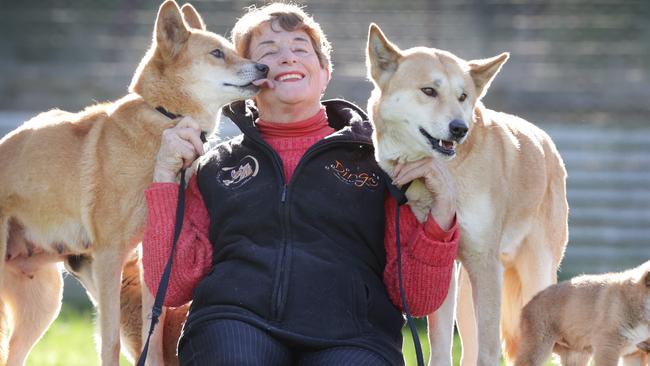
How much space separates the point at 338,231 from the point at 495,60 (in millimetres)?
876

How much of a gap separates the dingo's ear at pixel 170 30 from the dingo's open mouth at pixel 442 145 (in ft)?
3.67

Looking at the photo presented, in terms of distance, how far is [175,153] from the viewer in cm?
384

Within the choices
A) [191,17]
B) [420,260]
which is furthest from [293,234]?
[191,17]

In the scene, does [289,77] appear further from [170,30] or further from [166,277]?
[166,277]

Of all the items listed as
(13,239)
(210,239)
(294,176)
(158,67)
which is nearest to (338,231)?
(294,176)

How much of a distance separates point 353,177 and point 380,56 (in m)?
0.47

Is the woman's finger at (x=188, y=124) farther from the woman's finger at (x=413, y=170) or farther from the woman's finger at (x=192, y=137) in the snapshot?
the woman's finger at (x=413, y=170)

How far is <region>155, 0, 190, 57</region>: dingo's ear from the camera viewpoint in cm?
418

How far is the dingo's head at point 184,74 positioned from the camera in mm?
4195

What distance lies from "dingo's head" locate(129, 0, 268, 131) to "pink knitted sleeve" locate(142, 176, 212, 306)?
475mm

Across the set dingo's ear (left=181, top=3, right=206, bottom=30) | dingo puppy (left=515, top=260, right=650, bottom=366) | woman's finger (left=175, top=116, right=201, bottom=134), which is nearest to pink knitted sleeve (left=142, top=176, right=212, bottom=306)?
woman's finger (left=175, top=116, right=201, bottom=134)

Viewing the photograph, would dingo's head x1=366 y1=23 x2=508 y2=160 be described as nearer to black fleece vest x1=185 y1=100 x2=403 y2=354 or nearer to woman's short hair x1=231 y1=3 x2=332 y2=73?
black fleece vest x1=185 y1=100 x2=403 y2=354

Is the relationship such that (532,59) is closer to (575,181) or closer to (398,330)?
(575,181)

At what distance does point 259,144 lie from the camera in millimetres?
3826
